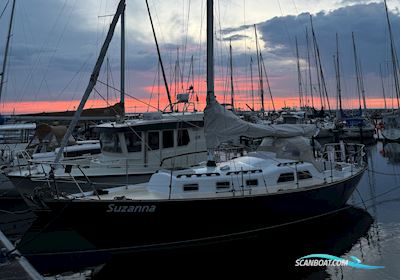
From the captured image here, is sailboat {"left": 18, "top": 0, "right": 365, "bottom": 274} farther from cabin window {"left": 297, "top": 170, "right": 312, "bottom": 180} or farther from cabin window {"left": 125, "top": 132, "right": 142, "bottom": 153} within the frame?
cabin window {"left": 125, "top": 132, "right": 142, "bottom": 153}

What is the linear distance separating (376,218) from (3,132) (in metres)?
24.6

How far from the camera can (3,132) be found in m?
28.1

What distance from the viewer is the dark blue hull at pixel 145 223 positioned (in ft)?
32.8

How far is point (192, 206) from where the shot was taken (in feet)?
33.9

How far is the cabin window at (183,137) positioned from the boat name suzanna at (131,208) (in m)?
6.26

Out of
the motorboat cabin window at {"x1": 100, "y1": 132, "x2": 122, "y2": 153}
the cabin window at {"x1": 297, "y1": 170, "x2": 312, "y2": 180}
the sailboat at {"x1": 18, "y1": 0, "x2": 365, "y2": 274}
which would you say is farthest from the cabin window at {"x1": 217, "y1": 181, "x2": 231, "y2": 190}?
the motorboat cabin window at {"x1": 100, "y1": 132, "x2": 122, "y2": 153}

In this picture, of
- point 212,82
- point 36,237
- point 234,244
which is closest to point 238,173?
point 234,244

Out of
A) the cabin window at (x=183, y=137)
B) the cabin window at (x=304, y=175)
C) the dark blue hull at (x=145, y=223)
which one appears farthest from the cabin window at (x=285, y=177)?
the cabin window at (x=183, y=137)

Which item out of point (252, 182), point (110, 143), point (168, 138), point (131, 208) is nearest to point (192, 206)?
point (131, 208)

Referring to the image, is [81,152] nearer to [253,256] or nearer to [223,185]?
[223,185]

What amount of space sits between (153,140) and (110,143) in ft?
5.80

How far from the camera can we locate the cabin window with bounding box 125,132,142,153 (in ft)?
50.9

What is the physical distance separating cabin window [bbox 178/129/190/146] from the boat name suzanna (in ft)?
20.5

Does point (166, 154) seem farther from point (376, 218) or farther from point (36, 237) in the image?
point (376, 218)
